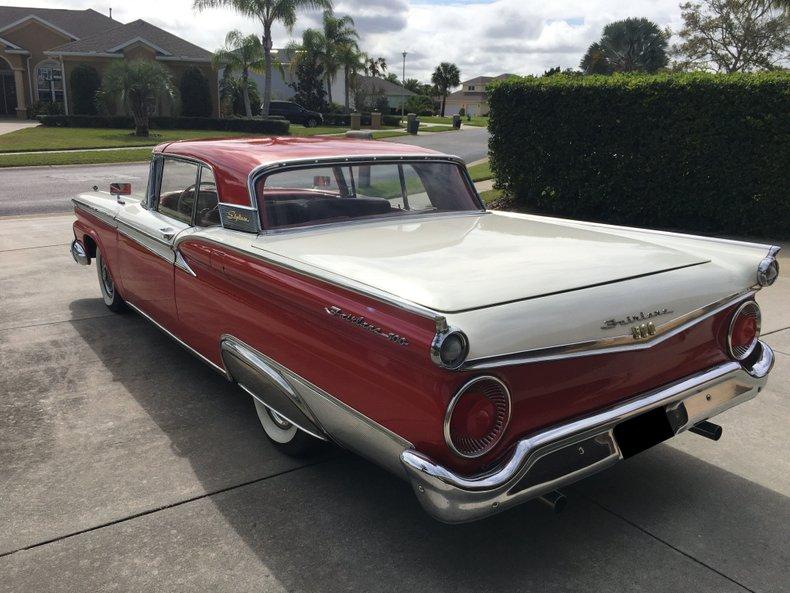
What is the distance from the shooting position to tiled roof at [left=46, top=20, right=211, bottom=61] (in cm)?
3662

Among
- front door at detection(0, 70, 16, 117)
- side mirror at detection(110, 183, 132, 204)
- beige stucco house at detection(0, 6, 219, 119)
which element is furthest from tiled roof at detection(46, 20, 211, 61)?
side mirror at detection(110, 183, 132, 204)

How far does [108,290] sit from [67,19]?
4279cm

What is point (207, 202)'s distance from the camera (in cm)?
386

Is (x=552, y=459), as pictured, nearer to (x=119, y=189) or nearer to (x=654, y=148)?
(x=119, y=189)

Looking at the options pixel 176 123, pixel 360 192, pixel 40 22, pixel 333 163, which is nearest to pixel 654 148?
pixel 360 192

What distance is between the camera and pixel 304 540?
2.75 metres

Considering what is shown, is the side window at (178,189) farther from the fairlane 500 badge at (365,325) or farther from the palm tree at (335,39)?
the palm tree at (335,39)

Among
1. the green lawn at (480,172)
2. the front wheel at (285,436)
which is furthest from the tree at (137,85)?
the front wheel at (285,436)

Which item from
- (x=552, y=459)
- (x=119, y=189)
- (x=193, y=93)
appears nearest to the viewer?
(x=552, y=459)

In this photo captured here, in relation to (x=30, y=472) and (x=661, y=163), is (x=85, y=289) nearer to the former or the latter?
(x=30, y=472)

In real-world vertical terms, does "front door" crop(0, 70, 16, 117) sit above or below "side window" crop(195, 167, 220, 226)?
above

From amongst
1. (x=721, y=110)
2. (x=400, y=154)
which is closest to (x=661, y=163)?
(x=721, y=110)

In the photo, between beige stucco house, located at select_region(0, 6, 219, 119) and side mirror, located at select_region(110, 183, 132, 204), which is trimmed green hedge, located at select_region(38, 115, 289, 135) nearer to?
beige stucco house, located at select_region(0, 6, 219, 119)

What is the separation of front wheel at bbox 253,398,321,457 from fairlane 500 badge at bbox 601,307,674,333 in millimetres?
1461
